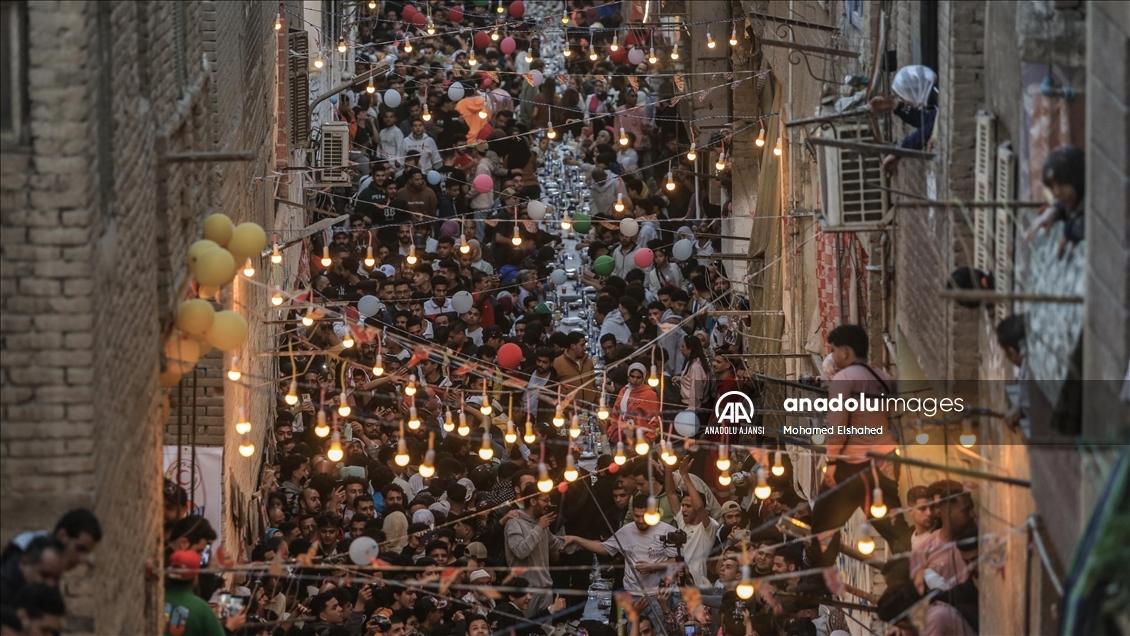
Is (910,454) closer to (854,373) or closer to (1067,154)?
(854,373)

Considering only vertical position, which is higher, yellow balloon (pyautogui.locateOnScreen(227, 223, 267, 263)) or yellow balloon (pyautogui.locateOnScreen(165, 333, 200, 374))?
yellow balloon (pyautogui.locateOnScreen(227, 223, 267, 263))

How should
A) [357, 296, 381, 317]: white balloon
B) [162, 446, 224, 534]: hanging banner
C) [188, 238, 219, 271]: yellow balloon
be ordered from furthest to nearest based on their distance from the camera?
1. [357, 296, 381, 317]: white balloon
2. [162, 446, 224, 534]: hanging banner
3. [188, 238, 219, 271]: yellow balloon

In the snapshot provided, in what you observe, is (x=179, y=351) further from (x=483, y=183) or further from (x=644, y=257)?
(x=483, y=183)

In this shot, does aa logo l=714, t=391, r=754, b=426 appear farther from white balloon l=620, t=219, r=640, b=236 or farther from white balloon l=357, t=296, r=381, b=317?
white balloon l=620, t=219, r=640, b=236

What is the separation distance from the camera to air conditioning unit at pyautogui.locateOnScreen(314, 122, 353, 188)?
21812mm

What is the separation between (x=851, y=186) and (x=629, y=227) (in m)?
8.68

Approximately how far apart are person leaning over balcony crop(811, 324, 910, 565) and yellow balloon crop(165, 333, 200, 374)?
3.98 metres

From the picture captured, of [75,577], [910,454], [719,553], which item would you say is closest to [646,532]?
[719,553]

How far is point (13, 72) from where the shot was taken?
8641 millimetres

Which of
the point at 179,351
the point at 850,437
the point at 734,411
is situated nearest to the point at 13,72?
the point at 179,351

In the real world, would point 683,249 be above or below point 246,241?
above

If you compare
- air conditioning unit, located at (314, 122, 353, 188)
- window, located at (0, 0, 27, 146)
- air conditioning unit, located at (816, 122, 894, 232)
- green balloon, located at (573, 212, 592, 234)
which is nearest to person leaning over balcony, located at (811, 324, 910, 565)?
air conditioning unit, located at (816, 122, 894, 232)

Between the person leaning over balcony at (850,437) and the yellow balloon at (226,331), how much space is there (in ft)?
12.3

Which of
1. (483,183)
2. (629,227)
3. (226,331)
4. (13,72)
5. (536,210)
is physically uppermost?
(483,183)
